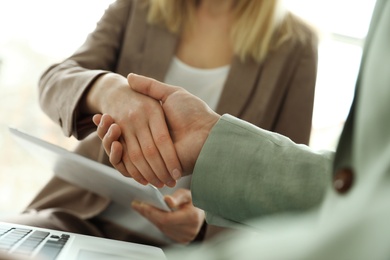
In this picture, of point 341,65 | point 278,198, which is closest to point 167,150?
point 278,198

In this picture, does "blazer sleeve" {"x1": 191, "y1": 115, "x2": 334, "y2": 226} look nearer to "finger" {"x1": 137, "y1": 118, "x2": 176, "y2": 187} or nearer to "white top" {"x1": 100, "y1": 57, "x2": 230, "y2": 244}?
"finger" {"x1": 137, "y1": 118, "x2": 176, "y2": 187}

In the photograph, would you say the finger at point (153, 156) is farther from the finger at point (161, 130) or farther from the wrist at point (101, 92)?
the wrist at point (101, 92)

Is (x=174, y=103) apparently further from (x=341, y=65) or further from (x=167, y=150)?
(x=341, y=65)

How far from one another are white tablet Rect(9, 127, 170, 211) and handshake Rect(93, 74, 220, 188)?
15 millimetres

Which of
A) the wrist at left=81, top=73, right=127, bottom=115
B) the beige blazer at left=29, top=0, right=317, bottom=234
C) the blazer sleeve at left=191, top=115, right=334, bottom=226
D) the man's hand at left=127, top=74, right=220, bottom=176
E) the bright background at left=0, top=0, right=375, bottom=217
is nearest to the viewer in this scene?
the blazer sleeve at left=191, top=115, right=334, bottom=226

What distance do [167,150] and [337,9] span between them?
4.07ft

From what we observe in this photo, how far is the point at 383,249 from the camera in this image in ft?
0.68

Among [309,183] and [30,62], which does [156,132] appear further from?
[30,62]

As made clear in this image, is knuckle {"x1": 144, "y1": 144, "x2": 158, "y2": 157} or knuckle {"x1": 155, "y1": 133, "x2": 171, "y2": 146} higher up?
knuckle {"x1": 155, "y1": 133, "x2": 171, "y2": 146}

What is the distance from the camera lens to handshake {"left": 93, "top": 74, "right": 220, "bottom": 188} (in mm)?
583

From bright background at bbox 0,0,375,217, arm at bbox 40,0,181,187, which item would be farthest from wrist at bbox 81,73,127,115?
bright background at bbox 0,0,375,217

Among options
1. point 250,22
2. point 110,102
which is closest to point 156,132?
point 110,102

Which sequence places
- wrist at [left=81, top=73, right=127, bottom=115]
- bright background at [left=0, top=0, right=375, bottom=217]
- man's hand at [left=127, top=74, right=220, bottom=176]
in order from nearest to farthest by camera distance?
man's hand at [left=127, top=74, right=220, bottom=176]
wrist at [left=81, top=73, right=127, bottom=115]
bright background at [left=0, top=0, right=375, bottom=217]

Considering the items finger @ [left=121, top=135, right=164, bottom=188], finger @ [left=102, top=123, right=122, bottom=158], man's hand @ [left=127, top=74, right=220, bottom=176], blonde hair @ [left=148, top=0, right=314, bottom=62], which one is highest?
blonde hair @ [left=148, top=0, right=314, bottom=62]
